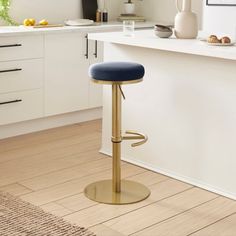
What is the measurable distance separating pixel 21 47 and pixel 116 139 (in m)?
1.51

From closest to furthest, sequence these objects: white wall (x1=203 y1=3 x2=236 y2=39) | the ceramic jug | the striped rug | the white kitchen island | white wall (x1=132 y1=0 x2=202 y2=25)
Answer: the striped rug
the white kitchen island
the ceramic jug
white wall (x1=203 y1=3 x2=236 y2=39)
white wall (x1=132 y1=0 x2=202 y2=25)

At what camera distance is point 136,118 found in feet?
12.8

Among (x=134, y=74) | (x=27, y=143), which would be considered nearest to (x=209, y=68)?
(x=134, y=74)

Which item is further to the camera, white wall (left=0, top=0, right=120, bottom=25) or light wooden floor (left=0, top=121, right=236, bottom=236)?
white wall (left=0, top=0, right=120, bottom=25)

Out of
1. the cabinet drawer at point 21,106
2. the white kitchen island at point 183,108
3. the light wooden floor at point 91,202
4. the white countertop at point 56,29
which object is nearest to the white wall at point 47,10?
the white countertop at point 56,29

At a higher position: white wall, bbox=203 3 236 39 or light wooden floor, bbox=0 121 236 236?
white wall, bbox=203 3 236 39

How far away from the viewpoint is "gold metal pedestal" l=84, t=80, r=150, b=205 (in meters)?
3.34

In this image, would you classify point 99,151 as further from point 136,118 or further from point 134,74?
point 134,74

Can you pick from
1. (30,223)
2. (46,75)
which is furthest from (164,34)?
(30,223)

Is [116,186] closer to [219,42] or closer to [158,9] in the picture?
[219,42]

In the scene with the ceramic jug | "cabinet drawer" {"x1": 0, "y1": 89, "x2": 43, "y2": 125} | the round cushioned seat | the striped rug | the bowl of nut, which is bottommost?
the striped rug

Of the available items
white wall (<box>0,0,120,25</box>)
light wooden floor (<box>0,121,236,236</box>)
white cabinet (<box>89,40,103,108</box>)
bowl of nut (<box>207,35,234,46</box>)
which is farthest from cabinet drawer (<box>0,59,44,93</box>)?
bowl of nut (<box>207,35,234,46</box>)

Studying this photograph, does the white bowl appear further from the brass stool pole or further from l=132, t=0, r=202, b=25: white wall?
l=132, t=0, r=202, b=25: white wall

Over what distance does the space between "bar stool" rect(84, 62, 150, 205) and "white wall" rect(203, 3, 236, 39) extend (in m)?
1.06
